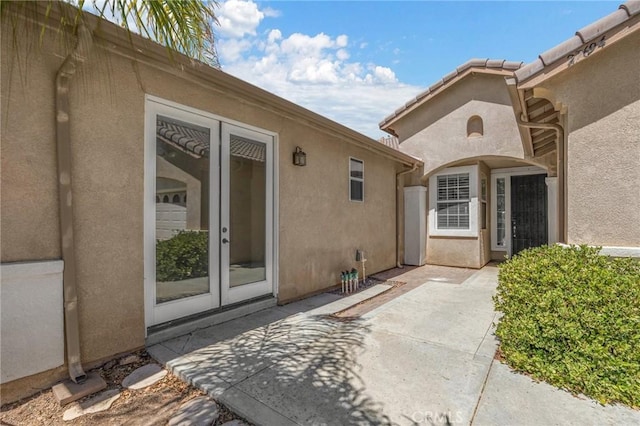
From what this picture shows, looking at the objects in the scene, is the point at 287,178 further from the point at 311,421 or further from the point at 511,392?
the point at 511,392

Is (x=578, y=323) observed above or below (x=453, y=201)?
below

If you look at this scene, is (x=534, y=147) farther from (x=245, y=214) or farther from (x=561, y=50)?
(x=245, y=214)

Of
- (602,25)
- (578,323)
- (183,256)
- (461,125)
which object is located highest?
(461,125)

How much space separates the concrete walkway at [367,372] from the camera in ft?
8.68

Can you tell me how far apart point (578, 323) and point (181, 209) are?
15.8 feet

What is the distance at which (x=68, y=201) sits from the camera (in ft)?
10.1

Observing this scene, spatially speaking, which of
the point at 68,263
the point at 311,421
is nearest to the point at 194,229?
the point at 68,263

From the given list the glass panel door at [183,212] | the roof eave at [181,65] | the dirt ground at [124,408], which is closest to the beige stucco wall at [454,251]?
the roof eave at [181,65]

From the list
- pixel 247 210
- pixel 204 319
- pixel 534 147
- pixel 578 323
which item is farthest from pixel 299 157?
pixel 534 147

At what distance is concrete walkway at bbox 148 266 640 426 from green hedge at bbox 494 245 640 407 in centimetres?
19

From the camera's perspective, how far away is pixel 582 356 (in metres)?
3.02

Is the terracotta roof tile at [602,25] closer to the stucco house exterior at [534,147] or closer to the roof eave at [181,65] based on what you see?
the stucco house exterior at [534,147]

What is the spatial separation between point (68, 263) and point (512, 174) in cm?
1268

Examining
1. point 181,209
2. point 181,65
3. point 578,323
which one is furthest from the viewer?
point 181,209
